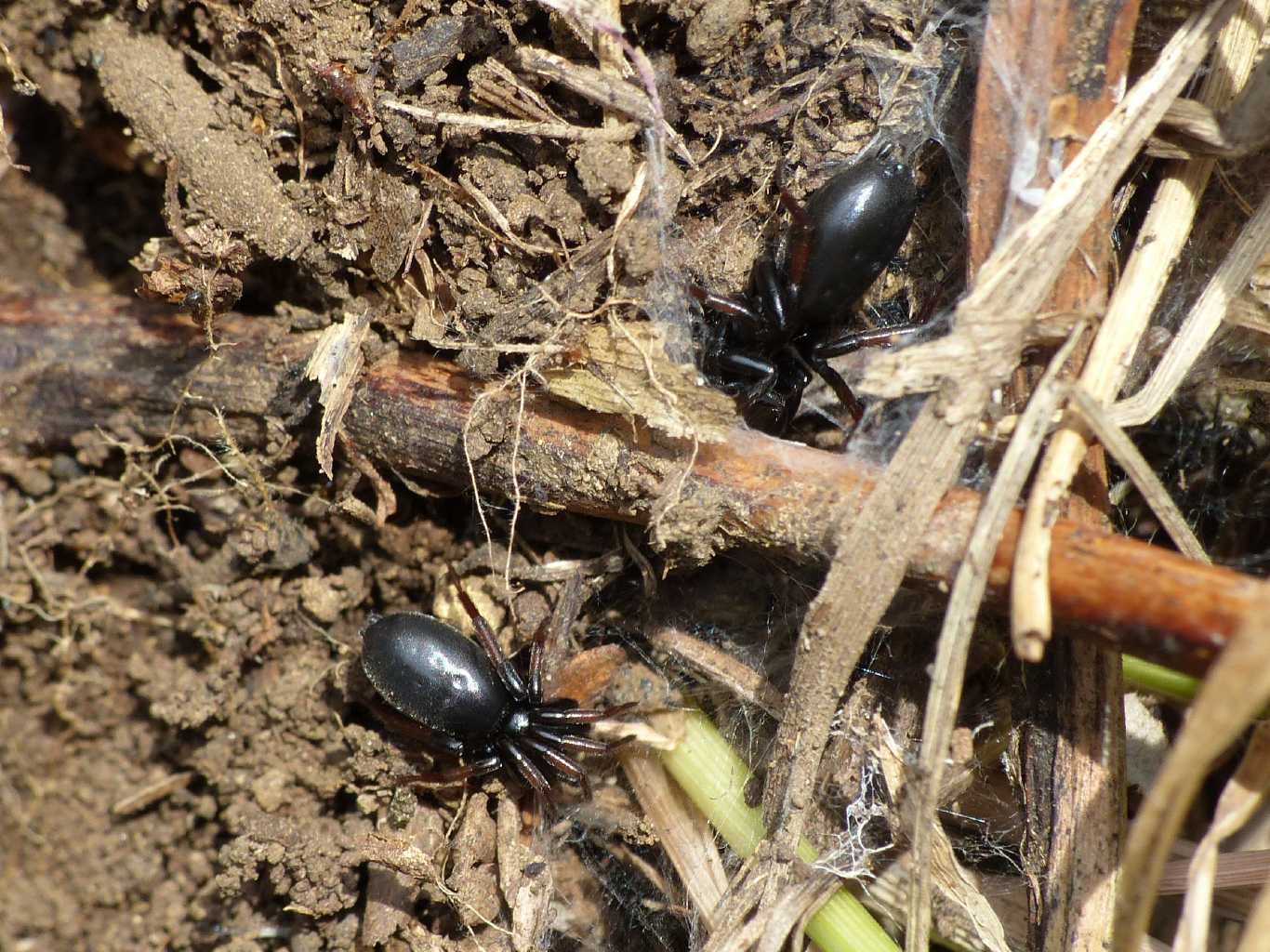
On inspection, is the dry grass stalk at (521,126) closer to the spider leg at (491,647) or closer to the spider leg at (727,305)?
the spider leg at (727,305)

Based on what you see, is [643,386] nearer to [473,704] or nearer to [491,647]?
[491,647]

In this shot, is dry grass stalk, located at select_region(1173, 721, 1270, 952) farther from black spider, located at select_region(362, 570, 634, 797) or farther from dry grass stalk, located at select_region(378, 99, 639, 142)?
dry grass stalk, located at select_region(378, 99, 639, 142)

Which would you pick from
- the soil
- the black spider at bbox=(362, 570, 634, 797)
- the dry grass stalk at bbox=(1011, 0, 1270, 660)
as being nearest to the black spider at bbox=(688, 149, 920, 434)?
the soil

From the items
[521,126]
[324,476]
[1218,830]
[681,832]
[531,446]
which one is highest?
[521,126]

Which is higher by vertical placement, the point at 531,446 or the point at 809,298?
the point at 809,298

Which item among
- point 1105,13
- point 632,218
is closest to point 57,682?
point 632,218

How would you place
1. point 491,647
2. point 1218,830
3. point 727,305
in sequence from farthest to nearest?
point 491,647 → point 727,305 → point 1218,830

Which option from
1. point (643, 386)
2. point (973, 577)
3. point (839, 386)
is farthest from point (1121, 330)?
point (643, 386)
